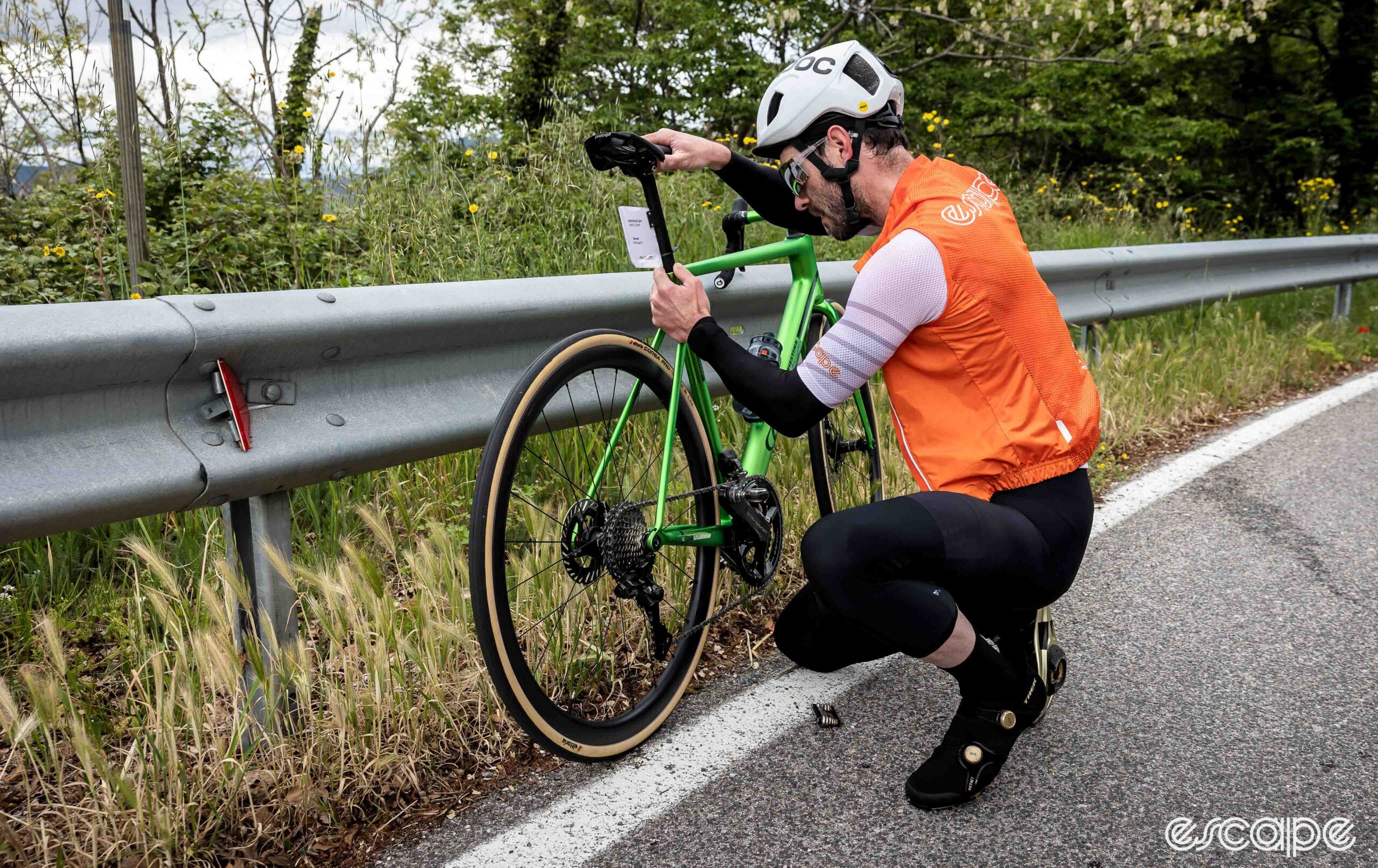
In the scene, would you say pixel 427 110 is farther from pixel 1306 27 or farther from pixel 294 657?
pixel 1306 27

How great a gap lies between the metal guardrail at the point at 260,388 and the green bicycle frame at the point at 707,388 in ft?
1.12

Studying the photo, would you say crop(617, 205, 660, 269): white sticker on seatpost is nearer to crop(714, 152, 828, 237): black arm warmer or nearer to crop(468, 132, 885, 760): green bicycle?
crop(468, 132, 885, 760): green bicycle

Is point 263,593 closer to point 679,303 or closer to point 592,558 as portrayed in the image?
point 592,558

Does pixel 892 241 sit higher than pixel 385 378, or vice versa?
pixel 892 241

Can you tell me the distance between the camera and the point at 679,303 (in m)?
2.60

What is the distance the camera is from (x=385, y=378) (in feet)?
8.36

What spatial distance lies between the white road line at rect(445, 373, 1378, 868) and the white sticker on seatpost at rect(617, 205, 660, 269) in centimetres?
119

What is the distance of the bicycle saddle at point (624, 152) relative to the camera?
2559 mm

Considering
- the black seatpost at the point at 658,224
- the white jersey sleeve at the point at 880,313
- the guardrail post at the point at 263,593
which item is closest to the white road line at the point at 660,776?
the guardrail post at the point at 263,593

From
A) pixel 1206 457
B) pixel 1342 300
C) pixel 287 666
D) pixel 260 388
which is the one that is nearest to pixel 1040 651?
pixel 287 666

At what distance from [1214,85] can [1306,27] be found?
1568 mm

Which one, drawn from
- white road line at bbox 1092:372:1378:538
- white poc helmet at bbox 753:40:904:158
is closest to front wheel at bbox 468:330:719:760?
white poc helmet at bbox 753:40:904:158

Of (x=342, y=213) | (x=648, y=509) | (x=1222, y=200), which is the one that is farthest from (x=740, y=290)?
(x=1222, y=200)

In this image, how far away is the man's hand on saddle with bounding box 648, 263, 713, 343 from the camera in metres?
2.60
